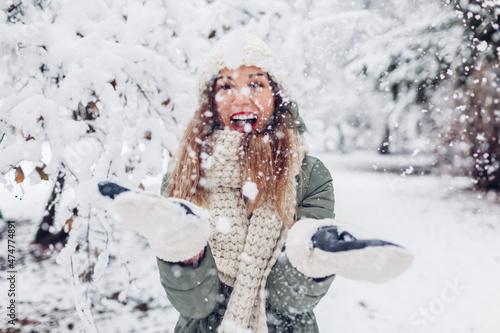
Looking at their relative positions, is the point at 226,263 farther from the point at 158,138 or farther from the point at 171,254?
the point at 158,138

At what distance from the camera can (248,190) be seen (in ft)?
4.10

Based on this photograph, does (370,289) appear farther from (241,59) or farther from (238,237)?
(241,59)

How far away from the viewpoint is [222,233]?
4.11 ft

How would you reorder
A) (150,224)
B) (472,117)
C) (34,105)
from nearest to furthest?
1. (150,224)
2. (34,105)
3. (472,117)

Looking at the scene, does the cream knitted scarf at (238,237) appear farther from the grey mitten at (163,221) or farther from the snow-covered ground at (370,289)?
the snow-covered ground at (370,289)

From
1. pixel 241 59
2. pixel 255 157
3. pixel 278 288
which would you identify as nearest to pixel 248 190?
pixel 255 157

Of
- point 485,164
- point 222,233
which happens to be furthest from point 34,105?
point 485,164

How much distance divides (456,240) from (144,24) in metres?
5.66

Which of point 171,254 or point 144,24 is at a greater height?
point 144,24

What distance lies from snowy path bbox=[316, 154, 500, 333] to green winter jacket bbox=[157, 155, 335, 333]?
2226 mm

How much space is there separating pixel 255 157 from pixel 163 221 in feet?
1.80

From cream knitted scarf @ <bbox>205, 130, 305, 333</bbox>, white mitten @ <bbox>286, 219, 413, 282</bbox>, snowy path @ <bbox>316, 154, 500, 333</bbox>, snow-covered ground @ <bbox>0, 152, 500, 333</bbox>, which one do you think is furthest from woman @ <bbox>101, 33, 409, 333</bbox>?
snowy path @ <bbox>316, 154, 500, 333</bbox>

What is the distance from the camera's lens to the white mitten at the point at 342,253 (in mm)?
682

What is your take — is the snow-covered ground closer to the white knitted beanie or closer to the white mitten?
the white knitted beanie
